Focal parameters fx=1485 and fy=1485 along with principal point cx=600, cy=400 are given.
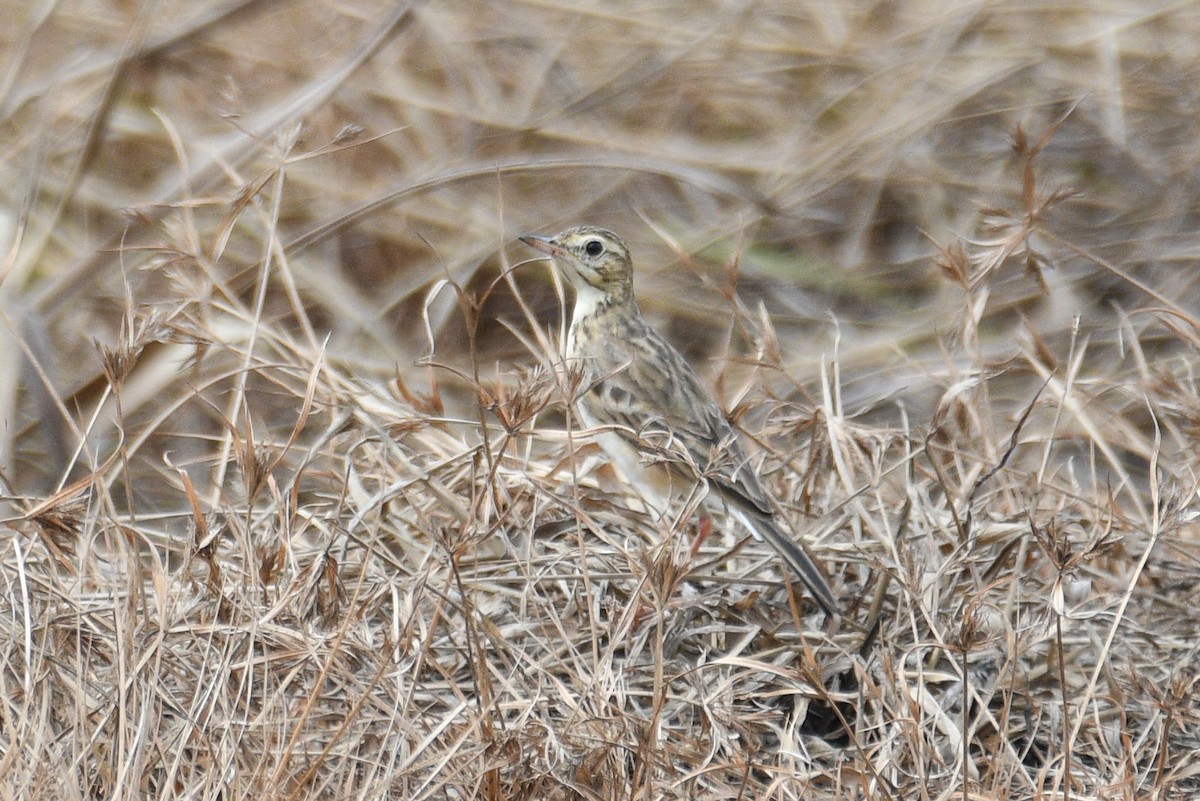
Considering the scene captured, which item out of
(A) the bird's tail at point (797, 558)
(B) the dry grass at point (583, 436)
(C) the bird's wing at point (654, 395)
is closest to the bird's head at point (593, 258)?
(C) the bird's wing at point (654, 395)

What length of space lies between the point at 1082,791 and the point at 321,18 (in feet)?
20.1

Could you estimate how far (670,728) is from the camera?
3.09m

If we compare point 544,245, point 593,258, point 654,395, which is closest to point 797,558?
point 654,395

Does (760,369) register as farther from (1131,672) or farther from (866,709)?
(1131,672)

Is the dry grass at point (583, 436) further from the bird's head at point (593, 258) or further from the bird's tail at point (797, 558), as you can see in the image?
the bird's head at point (593, 258)

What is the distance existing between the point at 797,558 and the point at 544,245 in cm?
161

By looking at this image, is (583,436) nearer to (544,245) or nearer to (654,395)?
(654,395)

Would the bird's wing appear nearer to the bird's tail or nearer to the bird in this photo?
the bird

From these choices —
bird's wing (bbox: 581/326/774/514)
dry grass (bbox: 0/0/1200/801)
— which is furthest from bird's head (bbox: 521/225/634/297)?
dry grass (bbox: 0/0/1200/801)

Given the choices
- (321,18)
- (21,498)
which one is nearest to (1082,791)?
(21,498)

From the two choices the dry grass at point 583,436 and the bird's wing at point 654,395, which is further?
the bird's wing at point 654,395

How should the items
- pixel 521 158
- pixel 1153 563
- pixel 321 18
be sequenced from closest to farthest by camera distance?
pixel 1153 563, pixel 521 158, pixel 321 18

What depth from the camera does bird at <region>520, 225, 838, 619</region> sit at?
3.70m

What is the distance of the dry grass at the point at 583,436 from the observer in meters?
2.88
